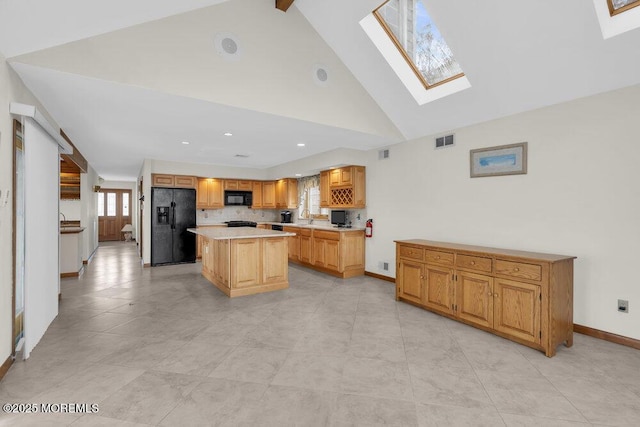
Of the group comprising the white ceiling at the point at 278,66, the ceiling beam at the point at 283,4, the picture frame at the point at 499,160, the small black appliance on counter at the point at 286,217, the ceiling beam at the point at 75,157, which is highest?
the ceiling beam at the point at 283,4

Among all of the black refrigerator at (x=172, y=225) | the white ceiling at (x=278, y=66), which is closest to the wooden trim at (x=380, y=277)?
the white ceiling at (x=278, y=66)

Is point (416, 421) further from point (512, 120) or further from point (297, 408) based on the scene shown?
point (512, 120)

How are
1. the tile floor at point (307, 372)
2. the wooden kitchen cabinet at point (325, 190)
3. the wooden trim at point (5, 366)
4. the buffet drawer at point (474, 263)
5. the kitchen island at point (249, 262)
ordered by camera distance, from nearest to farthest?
1. the tile floor at point (307, 372)
2. the wooden trim at point (5, 366)
3. the buffet drawer at point (474, 263)
4. the kitchen island at point (249, 262)
5. the wooden kitchen cabinet at point (325, 190)

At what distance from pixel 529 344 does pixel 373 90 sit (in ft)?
11.6

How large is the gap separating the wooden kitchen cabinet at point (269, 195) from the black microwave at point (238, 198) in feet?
1.26

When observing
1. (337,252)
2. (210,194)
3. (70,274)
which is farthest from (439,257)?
(70,274)

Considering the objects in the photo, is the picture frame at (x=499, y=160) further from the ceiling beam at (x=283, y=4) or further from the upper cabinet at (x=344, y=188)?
the ceiling beam at (x=283, y=4)

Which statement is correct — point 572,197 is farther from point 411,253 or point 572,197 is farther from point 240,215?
point 240,215

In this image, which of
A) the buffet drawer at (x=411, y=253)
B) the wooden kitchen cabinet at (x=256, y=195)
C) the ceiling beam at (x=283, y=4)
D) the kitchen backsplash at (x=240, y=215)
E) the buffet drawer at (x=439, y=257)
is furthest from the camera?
the wooden kitchen cabinet at (x=256, y=195)

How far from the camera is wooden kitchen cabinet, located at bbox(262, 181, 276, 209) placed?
8430 mm

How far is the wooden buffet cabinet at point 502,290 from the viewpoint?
2678mm

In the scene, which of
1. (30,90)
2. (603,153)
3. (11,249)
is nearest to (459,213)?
(603,153)

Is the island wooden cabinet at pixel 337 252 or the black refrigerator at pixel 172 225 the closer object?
the island wooden cabinet at pixel 337 252

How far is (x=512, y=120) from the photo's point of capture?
354 cm
